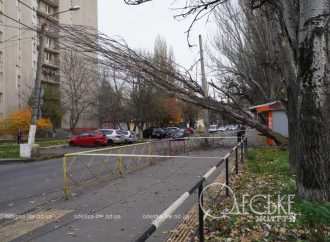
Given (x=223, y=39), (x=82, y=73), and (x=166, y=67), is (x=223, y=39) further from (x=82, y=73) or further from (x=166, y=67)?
(x=82, y=73)

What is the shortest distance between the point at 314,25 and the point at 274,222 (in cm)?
297

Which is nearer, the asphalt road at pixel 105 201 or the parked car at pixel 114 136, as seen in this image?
the asphalt road at pixel 105 201

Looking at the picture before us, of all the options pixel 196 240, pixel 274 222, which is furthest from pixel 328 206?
pixel 196 240

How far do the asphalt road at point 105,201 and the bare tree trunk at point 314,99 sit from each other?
2239 millimetres

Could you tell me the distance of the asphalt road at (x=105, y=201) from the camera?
590cm

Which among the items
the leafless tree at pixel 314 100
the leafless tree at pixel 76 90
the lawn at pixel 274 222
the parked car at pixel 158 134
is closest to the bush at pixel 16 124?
the leafless tree at pixel 76 90

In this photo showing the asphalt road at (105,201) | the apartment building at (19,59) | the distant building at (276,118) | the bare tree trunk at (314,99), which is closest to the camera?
the asphalt road at (105,201)

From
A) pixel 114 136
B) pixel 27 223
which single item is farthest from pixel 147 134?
pixel 27 223

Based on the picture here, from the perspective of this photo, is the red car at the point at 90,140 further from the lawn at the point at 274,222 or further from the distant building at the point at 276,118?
the lawn at the point at 274,222

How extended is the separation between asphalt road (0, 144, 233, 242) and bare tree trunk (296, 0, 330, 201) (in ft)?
7.35

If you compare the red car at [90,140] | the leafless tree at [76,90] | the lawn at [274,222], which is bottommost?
the lawn at [274,222]

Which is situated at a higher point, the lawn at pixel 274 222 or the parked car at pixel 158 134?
the parked car at pixel 158 134

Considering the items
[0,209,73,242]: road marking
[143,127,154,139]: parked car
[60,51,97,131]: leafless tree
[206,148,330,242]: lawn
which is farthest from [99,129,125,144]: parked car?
[206,148,330,242]: lawn

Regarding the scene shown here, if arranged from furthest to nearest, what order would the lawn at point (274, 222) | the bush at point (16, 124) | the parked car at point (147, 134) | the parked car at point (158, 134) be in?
the parked car at point (147, 134) < the parked car at point (158, 134) < the bush at point (16, 124) < the lawn at point (274, 222)
